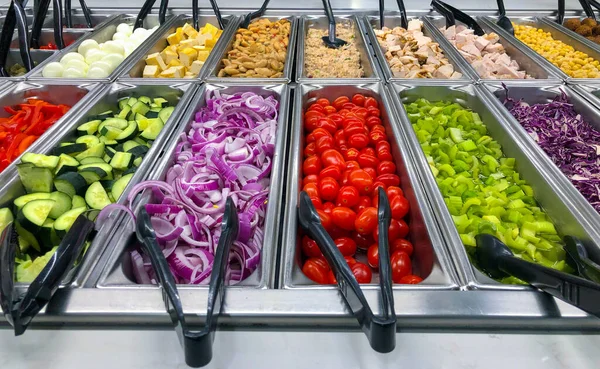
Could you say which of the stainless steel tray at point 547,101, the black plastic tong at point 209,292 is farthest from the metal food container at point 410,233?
the stainless steel tray at point 547,101

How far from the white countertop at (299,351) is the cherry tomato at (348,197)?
0.62 m

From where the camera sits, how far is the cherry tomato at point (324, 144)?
1938mm

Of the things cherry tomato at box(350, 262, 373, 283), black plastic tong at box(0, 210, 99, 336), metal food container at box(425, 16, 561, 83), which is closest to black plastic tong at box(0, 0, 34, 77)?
black plastic tong at box(0, 210, 99, 336)

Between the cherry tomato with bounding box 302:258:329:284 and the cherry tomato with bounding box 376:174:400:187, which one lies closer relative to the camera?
the cherry tomato with bounding box 302:258:329:284

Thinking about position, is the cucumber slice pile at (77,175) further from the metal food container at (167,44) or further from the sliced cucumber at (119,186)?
the metal food container at (167,44)

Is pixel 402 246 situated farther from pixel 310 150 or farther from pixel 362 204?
pixel 310 150

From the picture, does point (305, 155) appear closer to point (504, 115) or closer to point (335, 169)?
point (335, 169)

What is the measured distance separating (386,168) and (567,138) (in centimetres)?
92

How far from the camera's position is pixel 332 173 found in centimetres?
175

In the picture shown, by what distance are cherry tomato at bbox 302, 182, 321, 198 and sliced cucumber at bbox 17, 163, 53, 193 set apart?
0.98 metres

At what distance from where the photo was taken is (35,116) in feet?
7.17

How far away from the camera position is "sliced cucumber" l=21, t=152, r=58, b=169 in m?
1.66

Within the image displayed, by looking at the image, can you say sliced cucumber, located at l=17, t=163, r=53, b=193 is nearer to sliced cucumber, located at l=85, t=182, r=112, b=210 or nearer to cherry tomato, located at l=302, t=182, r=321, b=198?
sliced cucumber, located at l=85, t=182, r=112, b=210

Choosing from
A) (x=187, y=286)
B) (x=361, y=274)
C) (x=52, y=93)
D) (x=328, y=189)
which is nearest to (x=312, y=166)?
(x=328, y=189)
